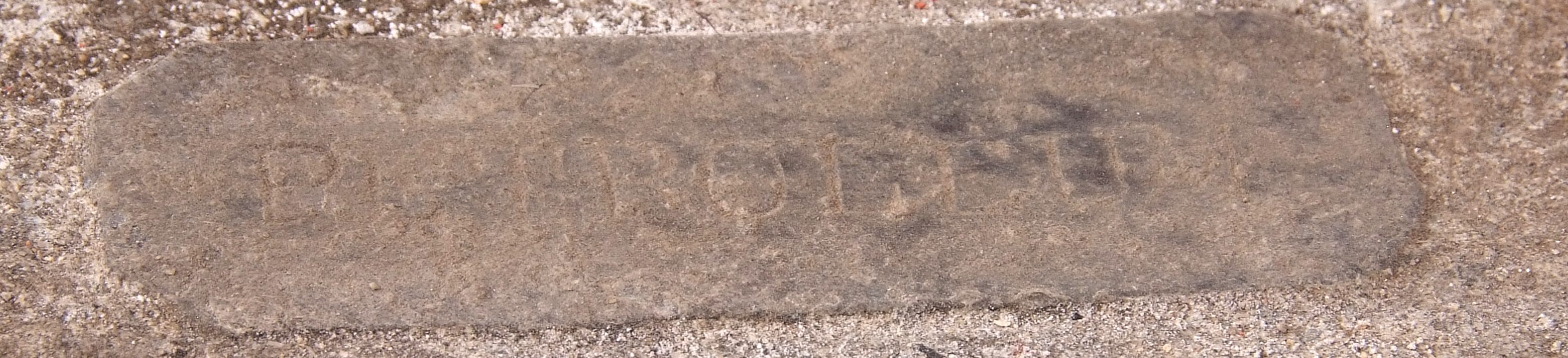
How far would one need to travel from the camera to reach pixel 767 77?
89.3 inches

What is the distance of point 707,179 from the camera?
7.20ft

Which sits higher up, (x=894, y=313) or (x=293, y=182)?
(x=293, y=182)

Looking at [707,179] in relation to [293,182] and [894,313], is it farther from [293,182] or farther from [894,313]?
[293,182]

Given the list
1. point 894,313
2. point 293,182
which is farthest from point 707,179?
point 293,182

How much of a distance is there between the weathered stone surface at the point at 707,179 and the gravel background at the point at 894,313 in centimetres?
5

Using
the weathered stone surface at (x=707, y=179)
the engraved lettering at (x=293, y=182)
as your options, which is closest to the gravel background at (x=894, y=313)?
the weathered stone surface at (x=707, y=179)

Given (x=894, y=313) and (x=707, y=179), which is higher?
(x=707, y=179)

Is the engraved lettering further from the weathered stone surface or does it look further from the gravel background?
the gravel background

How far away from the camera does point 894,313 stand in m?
2.17

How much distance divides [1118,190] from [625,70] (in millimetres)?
1247

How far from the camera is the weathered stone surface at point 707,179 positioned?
214cm

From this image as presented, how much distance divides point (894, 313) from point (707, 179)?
554 millimetres

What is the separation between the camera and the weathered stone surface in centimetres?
214

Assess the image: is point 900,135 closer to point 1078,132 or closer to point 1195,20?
point 1078,132
